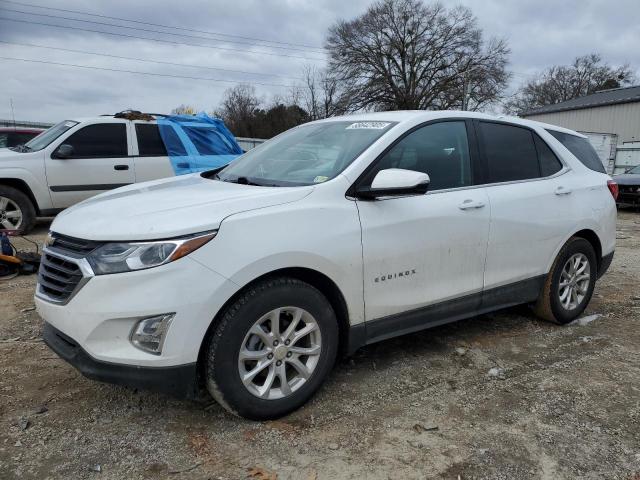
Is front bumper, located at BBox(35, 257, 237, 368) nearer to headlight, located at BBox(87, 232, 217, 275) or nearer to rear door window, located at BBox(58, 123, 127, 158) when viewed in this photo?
headlight, located at BBox(87, 232, 217, 275)

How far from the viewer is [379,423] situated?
9.28 ft

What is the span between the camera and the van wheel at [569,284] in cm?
420

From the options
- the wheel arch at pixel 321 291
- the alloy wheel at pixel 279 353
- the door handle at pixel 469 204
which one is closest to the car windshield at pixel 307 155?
the wheel arch at pixel 321 291

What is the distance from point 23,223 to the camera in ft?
25.0

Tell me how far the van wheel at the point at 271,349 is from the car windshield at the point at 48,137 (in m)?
6.61

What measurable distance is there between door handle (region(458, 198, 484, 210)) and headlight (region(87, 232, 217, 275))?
1.79 meters

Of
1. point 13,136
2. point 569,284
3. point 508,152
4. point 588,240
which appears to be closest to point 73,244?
point 508,152

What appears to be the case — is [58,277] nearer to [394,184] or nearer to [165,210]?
[165,210]

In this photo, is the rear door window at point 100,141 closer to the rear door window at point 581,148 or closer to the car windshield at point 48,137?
the car windshield at point 48,137

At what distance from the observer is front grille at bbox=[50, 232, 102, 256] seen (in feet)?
8.26

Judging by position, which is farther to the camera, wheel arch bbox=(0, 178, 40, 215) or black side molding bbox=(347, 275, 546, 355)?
wheel arch bbox=(0, 178, 40, 215)

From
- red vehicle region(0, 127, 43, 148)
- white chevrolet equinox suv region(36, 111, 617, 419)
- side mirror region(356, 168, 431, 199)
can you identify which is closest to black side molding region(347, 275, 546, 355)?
white chevrolet equinox suv region(36, 111, 617, 419)

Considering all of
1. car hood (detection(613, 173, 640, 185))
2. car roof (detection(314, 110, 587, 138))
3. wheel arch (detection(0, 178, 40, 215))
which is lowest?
car hood (detection(613, 173, 640, 185))

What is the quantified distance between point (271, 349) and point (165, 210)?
90cm
